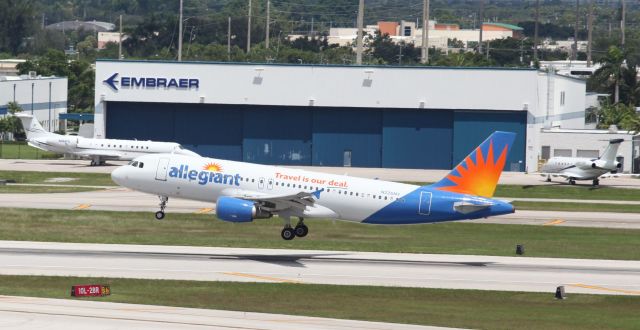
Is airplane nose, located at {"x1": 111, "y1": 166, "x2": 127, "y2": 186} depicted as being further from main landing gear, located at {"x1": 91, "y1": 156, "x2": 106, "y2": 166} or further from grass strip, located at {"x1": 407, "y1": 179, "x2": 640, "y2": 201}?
main landing gear, located at {"x1": 91, "y1": 156, "x2": 106, "y2": 166}

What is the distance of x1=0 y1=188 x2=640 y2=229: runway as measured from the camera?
244ft

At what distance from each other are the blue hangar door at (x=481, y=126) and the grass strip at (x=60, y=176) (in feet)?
116

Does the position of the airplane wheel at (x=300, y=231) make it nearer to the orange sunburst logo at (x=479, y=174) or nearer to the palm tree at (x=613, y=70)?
the orange sunburst logo at (x=479, y=174)

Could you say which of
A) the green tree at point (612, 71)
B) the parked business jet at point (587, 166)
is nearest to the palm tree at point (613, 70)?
the green tree at point (612, 71)

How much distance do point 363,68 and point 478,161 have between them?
213 ft

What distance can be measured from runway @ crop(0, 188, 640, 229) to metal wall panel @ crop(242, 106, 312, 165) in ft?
115

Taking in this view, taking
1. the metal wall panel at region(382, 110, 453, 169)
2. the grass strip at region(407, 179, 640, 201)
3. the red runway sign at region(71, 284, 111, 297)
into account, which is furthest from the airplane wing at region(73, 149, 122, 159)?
the red runway sign at region(71, 284, 111, 297)

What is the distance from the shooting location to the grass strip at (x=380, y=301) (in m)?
40.4

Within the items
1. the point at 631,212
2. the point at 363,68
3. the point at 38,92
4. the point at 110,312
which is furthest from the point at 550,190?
the point at 38,92

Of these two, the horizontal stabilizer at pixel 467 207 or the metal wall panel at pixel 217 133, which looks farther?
the metal wall panel at pixel 217 133

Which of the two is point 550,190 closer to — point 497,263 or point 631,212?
point 631,212

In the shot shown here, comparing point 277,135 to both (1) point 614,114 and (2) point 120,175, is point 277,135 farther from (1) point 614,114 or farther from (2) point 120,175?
(2) point 120,175

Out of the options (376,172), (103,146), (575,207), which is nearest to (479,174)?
(575,207)

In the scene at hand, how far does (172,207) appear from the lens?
76.2 metres
